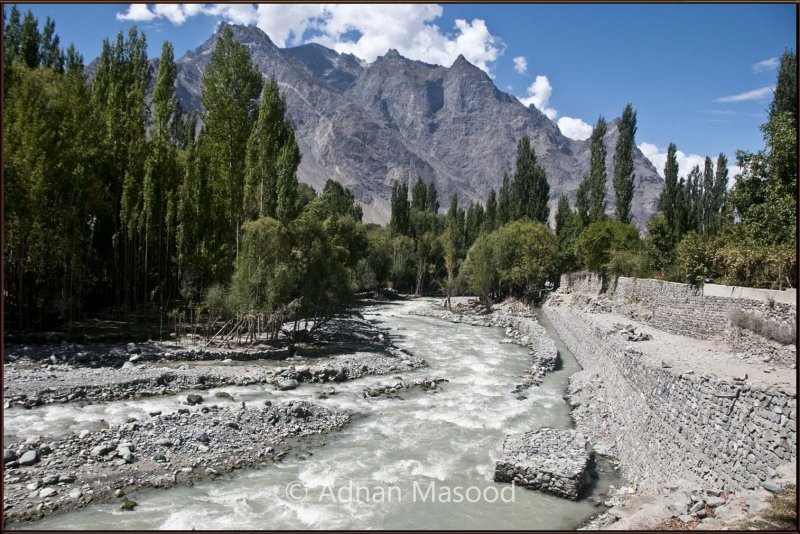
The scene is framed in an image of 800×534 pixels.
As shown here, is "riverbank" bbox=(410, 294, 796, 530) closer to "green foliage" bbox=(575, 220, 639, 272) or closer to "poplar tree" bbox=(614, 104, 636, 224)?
"green foliage" bbox=(575, 220, 639, 272)

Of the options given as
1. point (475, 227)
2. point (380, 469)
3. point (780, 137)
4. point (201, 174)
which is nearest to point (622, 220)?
point (475, 227)

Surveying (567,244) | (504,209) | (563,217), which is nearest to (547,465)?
(567,244)

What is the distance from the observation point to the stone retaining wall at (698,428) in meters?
9.77

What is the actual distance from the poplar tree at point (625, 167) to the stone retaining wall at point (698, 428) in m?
36.4

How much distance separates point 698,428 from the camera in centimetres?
1177

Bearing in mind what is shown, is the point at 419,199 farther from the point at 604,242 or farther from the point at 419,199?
the point at 604,242

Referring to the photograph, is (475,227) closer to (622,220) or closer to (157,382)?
(622,220)

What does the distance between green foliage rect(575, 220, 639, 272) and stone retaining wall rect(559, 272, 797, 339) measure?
668cm

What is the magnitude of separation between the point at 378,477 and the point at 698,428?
7878 mm

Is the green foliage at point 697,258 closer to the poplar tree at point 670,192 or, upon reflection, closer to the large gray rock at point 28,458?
the poplar tree at point 670,192

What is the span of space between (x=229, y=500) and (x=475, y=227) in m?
64.9

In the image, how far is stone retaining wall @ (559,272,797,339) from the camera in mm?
16625

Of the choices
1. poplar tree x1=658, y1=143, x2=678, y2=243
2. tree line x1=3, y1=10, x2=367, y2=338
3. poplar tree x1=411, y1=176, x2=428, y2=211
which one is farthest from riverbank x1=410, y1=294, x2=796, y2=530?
poplar tree x1=411, y1=176, x2=428, y2=211

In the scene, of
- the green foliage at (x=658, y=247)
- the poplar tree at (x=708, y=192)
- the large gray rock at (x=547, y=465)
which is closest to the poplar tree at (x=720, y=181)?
the poplar tree at (x=708, y=192)
